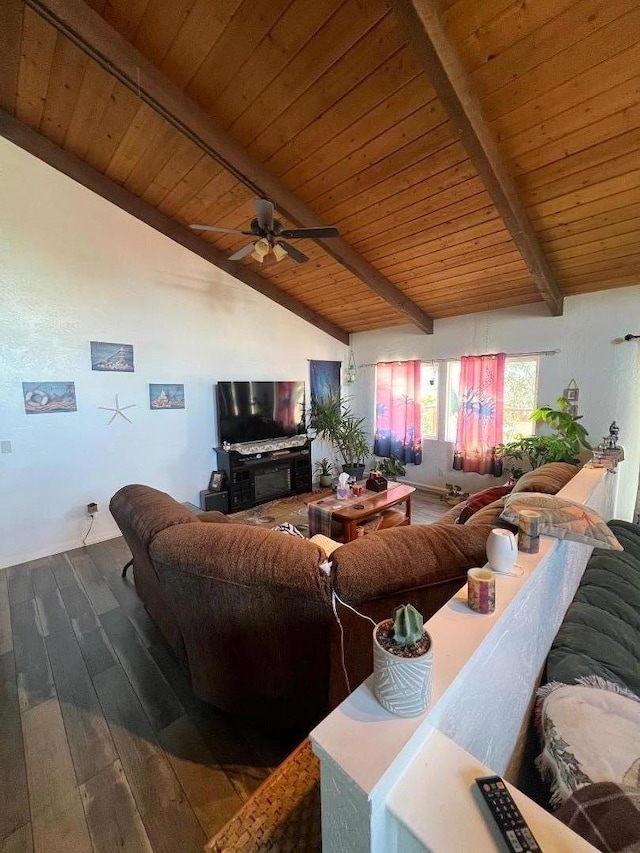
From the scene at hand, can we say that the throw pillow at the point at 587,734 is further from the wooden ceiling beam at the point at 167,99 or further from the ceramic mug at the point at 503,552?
the wooden ceiling beam at the point at 167,99

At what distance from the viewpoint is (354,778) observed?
0.54 metres

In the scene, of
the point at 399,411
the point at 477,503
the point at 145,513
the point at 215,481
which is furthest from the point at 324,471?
the point at 145,513

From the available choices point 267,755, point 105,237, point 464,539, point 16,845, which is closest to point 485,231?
point 464,539

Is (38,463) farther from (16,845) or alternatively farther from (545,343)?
(545,343)

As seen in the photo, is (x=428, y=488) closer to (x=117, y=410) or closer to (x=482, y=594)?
(x=117, y=410)

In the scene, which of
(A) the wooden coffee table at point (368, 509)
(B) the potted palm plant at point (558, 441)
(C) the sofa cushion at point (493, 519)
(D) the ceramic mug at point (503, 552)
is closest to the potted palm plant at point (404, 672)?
(D) the ceramic mug at point (503, 552)

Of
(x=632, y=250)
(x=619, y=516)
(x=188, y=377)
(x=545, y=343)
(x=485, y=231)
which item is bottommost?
(x=619, y=516)

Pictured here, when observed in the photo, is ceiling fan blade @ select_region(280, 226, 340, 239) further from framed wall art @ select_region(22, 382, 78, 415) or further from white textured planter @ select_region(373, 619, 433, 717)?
white textured planter @ select_region(373, 619, 433, 717)

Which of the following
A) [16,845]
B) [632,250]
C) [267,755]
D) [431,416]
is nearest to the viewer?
[16,845]

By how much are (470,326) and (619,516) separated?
2670mm

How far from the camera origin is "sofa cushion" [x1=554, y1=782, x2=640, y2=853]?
23.0 inches

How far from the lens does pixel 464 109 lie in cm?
188

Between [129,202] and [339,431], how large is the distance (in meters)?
3.76

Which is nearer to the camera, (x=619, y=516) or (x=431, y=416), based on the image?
(x=619, y=516)
